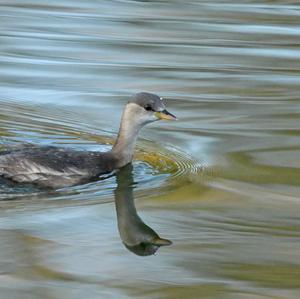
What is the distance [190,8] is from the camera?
56.7ft

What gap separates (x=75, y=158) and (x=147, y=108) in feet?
2.53

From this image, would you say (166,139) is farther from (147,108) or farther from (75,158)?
(75,158)

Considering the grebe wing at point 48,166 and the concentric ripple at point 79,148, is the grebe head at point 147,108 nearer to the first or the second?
the concentric ripple at point 79,148

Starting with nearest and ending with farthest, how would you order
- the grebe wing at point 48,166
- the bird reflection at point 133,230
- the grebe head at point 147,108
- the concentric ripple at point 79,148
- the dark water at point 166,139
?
the dark water at point 166,139 → the bird reflection at point 133,230 → the concentric ripple at point 79,148 → the grebe wing at point 48,166 → the grebe head at point 147,108

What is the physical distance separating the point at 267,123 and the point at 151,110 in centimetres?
169

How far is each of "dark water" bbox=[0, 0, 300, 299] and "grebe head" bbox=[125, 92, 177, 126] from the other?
39 cm

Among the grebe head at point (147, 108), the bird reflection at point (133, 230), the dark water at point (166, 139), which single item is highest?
the grebe head at point (147, 108)

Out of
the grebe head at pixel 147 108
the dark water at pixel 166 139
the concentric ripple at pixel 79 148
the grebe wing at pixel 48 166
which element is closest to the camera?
the dark water at pixel 166 139

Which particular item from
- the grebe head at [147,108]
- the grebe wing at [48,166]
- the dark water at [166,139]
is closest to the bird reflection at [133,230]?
the dark water at [166,139]

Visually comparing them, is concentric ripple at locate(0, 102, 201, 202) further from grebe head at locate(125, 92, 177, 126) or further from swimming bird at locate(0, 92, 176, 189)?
grebe head at locate(125, 92, 177, 126)

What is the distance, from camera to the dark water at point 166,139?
749 centimetres

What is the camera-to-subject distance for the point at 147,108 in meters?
10.2

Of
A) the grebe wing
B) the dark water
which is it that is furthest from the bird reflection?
the grebe wing

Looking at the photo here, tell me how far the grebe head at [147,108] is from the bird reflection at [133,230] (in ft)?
2.76
